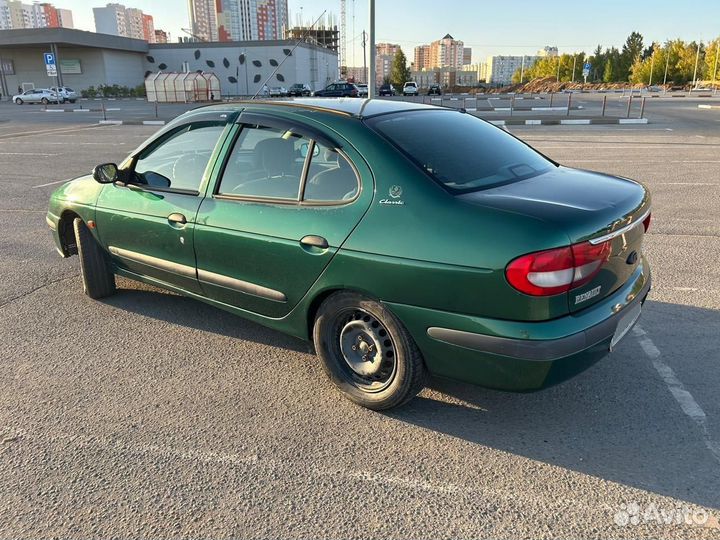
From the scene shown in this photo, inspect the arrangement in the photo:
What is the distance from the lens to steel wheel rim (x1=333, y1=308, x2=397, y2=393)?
3031mm

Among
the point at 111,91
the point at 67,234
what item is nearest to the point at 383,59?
the point at 111,91

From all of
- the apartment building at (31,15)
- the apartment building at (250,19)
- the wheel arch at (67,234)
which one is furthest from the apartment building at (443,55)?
the wheel arch at (67,234)

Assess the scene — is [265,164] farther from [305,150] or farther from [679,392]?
[679,392]

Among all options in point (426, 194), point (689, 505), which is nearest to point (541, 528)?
point (689, 505)

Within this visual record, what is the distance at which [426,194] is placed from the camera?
279cm

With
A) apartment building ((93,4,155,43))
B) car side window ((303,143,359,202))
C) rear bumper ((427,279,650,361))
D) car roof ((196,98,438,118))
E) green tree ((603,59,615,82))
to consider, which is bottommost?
rear bumper ((427,279,650,361))

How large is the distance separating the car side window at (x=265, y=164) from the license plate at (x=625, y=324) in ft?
6.12

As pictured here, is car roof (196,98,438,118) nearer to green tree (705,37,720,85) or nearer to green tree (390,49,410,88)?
green tree (390,49,410,88)

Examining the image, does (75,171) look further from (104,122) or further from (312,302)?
(104,122)

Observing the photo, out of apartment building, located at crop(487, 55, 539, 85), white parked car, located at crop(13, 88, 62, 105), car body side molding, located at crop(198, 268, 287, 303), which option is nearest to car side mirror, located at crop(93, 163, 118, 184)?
car body side molding, located at crop(198, 268, 287, 303)

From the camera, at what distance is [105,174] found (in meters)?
4.22

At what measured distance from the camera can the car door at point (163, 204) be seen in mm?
3791

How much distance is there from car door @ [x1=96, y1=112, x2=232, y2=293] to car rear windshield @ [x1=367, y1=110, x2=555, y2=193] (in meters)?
1.20

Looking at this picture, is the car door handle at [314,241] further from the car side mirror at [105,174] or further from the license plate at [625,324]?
the car side mirror at [105,174]
